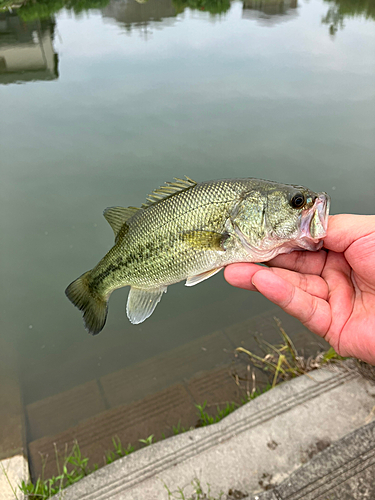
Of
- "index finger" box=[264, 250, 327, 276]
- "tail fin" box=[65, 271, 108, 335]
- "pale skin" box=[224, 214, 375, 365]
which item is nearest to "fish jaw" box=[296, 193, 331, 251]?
"pale skin" box=[224, 214, 375, 365]

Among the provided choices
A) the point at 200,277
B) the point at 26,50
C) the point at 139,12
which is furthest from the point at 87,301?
the point at 139,12

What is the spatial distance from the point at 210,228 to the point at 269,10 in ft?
74.8

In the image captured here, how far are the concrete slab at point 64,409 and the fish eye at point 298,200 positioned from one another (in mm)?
2773

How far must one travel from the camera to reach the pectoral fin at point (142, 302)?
237 cm

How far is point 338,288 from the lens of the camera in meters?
2.20

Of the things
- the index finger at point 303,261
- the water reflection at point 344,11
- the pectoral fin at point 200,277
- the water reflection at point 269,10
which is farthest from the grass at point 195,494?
the water reflection at point 269,10

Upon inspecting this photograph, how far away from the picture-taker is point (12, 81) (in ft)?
34.1

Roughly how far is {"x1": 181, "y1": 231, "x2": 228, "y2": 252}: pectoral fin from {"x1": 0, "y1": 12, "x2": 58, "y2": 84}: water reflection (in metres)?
10.1

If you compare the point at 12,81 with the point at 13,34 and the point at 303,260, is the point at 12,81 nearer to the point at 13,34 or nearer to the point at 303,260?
the point at 13,34

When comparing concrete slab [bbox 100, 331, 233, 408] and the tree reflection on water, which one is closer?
concrete slab [bbox 100, 331, 233, 408]

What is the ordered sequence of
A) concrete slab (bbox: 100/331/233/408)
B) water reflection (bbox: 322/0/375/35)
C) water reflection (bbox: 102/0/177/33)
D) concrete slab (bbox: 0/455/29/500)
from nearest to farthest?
concrete slab (bbox: 0/455/29/500) < concrete slab (bbox: 100/331/233/408) < water reflection (bbox: 322/0/375/35) < water reflection (bbox: 102/0/177/33)

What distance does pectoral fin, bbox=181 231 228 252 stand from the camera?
→ 2.05 meters

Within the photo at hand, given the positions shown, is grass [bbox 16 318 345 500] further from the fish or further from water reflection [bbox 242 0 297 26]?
water reflection [bbox 242 0 297 26]

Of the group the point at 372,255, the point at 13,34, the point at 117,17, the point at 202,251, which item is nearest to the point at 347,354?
the point at 372,255
